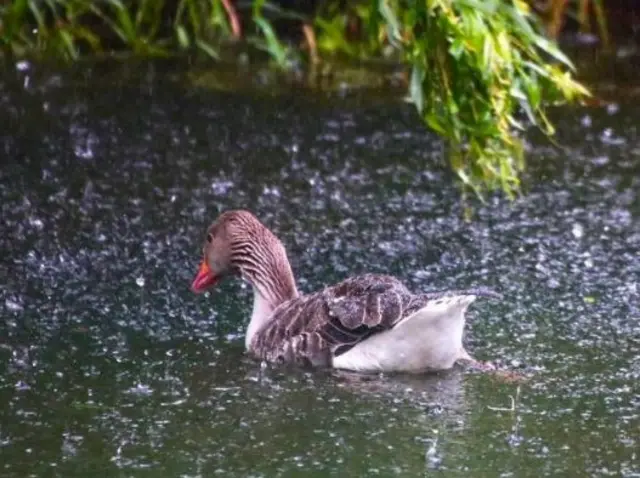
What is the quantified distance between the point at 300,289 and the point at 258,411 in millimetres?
1835

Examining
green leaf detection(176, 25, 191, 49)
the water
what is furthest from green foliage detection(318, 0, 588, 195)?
green leaf detection(176, 25, 191, 49)

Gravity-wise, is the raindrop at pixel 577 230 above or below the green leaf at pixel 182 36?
below

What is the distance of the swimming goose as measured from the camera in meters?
6.43

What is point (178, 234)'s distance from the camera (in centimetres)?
856

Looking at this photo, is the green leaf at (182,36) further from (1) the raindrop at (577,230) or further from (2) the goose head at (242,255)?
(2) the goose head at (242,255)

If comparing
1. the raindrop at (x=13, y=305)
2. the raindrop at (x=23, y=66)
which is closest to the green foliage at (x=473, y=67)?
the raindrop at (x=13, y=305)

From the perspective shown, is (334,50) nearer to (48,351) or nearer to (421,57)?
(421,57)

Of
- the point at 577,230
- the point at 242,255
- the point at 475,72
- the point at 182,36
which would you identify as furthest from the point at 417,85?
the point at 182,36

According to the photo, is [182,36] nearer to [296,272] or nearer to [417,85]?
[296,272]

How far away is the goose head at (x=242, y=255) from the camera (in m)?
7.34

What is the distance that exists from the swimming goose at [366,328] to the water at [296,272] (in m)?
0.10

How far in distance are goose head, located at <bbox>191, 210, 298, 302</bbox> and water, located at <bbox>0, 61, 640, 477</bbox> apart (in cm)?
19

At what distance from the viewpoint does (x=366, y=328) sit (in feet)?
21.6

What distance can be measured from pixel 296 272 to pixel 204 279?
758mm
